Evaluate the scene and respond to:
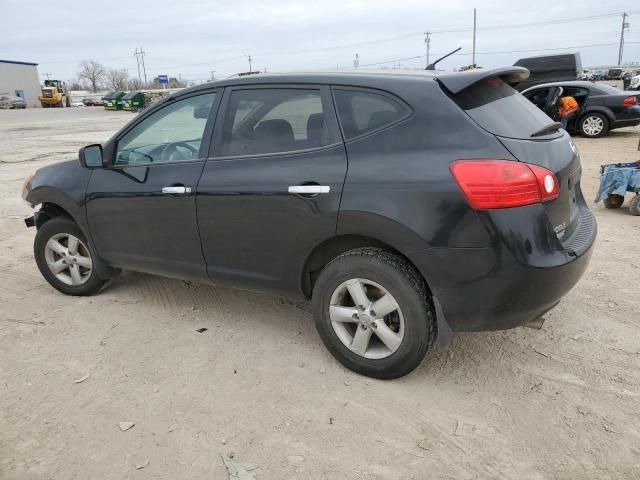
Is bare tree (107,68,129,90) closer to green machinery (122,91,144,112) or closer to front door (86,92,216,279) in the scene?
green machinery (122,91,144,112)

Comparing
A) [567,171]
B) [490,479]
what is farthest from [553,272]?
[490,479]

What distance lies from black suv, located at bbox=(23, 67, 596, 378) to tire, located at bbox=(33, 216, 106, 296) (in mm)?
630

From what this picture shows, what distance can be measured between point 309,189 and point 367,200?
370mm

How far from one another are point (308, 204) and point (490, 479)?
1.65 meters

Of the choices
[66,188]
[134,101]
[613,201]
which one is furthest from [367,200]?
[134,101]

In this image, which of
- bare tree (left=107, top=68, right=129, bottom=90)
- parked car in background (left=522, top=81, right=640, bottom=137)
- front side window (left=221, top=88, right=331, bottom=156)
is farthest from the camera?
bare tree (left=107, top=68, right=129, bottom=90)

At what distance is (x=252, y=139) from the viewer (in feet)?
11.0

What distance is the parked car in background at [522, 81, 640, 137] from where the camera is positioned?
13391mm

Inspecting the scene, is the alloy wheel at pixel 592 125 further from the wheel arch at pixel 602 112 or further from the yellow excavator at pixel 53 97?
the yellow excavator at pixel 53 97

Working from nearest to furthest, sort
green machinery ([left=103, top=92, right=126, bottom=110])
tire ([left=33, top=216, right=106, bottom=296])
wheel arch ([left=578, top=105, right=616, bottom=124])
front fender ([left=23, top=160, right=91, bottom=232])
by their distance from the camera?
front fender ([left=23, top=160, right=91, bottom=232])
tire ([left=33, top=216, right=106, bottom=296])
wheel arch ([left=578, top=105, right=616, bottom=124])
green machinery ([left=103, top=92, right=126, bottom=110])

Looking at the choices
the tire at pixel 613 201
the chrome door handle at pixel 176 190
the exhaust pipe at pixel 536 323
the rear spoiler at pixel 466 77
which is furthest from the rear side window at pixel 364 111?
the tire at pixel 613 201

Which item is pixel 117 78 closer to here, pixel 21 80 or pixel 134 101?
pixel 21 80

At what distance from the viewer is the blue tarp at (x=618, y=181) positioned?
634cm

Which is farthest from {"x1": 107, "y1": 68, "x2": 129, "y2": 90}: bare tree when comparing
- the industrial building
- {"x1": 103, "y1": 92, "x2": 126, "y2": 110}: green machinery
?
{"x1": 103, "y1": 92, "x2": 126, "y2": 110}: green machinery
